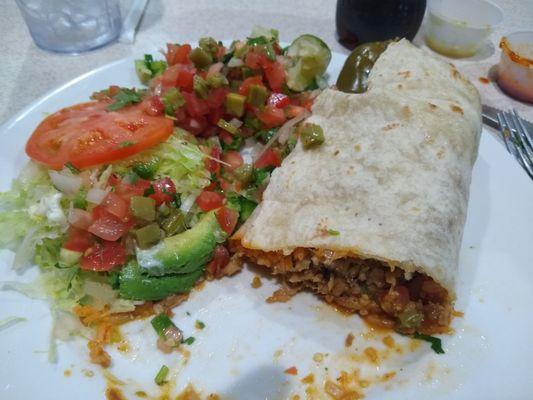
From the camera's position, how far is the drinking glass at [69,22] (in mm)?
3797

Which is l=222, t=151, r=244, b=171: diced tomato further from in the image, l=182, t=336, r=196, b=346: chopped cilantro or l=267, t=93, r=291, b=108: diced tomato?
l=182, t=336, r=196, b=346: chopped cilantro

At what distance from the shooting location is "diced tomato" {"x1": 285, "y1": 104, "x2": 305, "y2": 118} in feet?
9.21

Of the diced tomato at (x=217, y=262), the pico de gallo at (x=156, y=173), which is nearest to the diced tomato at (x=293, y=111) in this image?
the pico de gallo at (x=156, y=173)

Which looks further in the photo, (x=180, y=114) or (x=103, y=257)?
(x=180, y=114)

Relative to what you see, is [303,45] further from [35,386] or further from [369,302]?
[35,386]

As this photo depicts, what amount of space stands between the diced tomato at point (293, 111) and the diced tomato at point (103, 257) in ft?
4.21

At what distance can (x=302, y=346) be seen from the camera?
204cm

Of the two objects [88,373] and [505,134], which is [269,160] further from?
[505,134]

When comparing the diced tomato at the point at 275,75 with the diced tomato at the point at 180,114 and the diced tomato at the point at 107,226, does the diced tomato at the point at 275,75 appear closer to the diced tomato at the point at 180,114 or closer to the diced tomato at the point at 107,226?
the diced tomato at the point at 180,114

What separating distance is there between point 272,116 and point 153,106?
0.69 metres

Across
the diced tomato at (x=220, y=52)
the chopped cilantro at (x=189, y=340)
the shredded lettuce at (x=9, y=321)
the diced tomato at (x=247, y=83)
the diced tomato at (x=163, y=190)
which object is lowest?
the chopped cilantro at (x=189, y=340)

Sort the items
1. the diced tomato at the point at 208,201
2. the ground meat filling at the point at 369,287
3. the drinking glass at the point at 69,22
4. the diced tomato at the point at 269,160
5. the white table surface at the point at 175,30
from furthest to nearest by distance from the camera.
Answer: the drinking glass at the point at 69,22 < the white table surface at the point at 175,30 < the diced tomato at the point at 269,160 < the diced tomato at the point at 208,201 < the ground meat filling at the point at 369,287

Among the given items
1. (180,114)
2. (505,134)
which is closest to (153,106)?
(180,114)

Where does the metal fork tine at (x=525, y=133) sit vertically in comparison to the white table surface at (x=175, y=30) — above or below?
above
